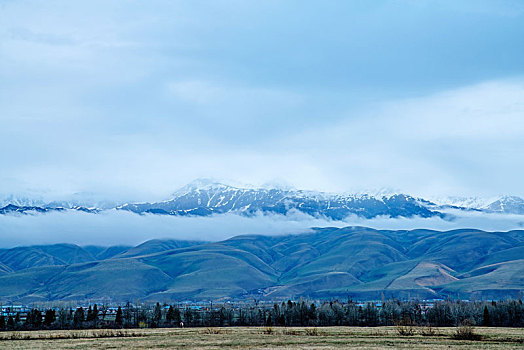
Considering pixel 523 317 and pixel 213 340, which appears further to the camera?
pixel 523 317

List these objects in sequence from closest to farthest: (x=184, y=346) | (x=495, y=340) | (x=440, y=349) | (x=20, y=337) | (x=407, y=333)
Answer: (x=440, y=349) → (x=184, y=346) → (x=495, y=340) → (x=407, y=333) → (x=20, y=337)

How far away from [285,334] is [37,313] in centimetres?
12498

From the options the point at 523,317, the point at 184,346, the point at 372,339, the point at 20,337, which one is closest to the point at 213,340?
the point at 184,346

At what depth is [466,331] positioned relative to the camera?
84.6 meters

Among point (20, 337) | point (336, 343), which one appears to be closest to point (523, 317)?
point (336, 343)

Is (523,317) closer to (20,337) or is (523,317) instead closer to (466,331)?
(466,331)

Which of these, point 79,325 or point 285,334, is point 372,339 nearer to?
point 285,334

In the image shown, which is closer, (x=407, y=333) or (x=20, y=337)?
(x=407, y=333)

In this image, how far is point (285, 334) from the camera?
3666 inches

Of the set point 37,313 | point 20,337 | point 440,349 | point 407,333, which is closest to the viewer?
point 440,349

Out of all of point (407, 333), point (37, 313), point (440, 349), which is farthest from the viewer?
point (37, 313)

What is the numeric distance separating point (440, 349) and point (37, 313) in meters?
155

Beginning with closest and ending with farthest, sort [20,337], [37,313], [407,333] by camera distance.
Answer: [407,333] < [20,337] < [37,313]

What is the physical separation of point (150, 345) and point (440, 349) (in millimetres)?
32954
